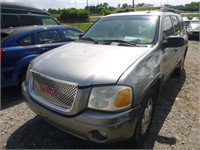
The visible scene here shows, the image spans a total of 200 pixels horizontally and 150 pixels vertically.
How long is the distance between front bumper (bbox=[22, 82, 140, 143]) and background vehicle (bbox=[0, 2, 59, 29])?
541 cm

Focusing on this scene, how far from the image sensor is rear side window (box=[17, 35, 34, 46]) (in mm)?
4691


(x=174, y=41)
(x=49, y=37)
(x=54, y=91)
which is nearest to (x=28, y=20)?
(x=49, y=37)

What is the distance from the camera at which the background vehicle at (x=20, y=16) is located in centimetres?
724

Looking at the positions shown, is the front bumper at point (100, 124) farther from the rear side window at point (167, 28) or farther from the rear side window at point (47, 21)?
the rear side window at point (47, 21)

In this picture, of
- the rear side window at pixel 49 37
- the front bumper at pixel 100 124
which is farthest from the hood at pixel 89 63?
the rear side window at pixel 49 37

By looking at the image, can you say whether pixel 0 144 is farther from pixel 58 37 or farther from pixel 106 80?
pixel 58 37

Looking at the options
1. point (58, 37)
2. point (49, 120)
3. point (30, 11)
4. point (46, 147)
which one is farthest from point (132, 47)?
point (30, 11)

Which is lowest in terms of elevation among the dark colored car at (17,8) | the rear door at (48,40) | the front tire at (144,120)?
the front tire at (144,120)

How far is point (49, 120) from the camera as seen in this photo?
2793 mm

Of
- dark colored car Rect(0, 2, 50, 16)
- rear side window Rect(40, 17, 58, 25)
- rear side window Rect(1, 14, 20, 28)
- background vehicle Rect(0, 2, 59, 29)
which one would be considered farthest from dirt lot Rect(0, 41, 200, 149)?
rear side window Rect(40, 17, 58, 25)

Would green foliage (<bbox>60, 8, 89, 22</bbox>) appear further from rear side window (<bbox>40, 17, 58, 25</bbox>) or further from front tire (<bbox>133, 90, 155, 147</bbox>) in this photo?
front tire (<bbox>133, 90, 155, 147</bbox>)

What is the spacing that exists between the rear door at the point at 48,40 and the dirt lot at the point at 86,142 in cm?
111

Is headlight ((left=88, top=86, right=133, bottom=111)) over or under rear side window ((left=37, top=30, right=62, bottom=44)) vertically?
under

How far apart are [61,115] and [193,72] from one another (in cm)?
542
